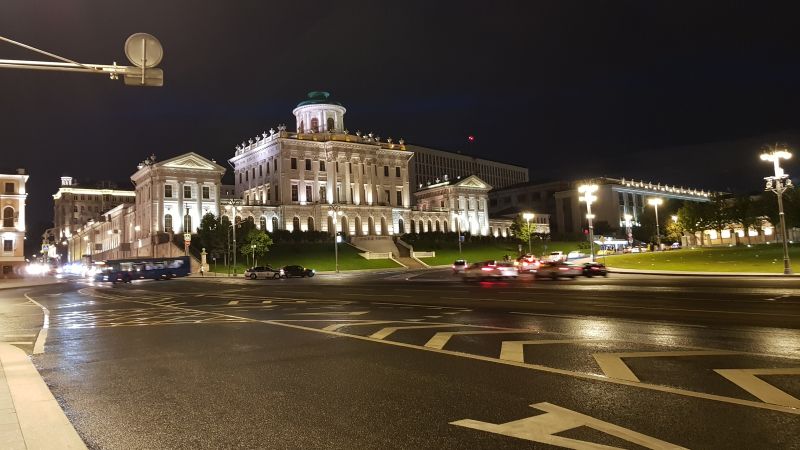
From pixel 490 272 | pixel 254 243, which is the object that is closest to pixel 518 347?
pixel 490 272

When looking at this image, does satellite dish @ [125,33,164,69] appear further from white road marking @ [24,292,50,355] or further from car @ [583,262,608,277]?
car @ [583,262,608,277]

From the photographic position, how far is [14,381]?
925 centimetres

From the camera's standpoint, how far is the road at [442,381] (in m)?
5.99

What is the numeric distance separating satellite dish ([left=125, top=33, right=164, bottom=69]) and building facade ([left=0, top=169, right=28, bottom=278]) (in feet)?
328

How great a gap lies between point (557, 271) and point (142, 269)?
171 feet

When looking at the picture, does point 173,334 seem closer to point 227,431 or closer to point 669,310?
point 227,431

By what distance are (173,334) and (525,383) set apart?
10748 millimetres

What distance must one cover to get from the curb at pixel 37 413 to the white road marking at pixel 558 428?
170 inches

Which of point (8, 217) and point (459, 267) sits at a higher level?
point (8, 217)

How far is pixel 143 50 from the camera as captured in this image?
1130cm

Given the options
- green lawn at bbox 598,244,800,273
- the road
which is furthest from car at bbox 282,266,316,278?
the road

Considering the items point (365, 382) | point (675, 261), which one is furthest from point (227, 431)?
point (675, 261)

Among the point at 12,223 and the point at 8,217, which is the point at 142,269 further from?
the point at 8,217

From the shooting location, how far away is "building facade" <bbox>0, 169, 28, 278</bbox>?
9269cm
